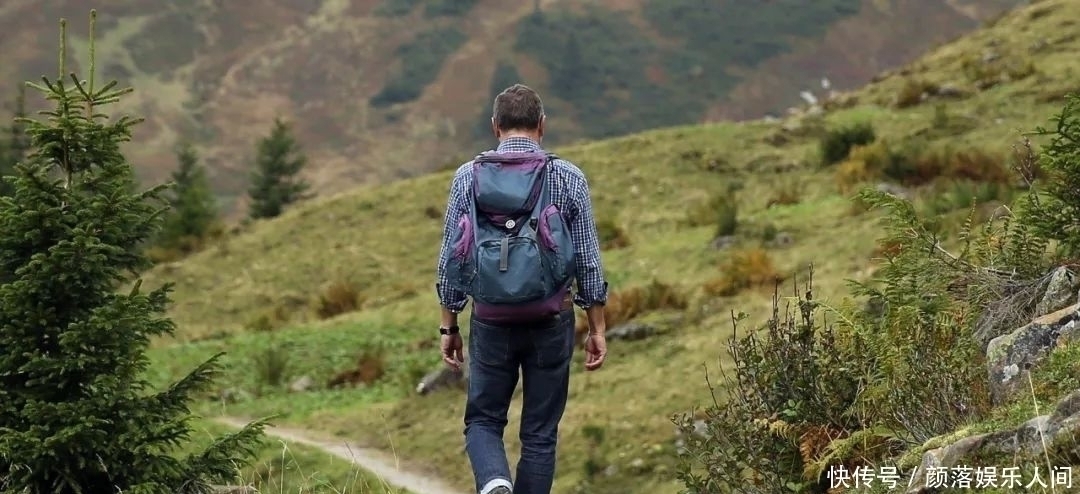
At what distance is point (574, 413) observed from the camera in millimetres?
10781

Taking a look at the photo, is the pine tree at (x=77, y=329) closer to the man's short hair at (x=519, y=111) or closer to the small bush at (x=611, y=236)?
the man's short hair at (x=519, y=111)

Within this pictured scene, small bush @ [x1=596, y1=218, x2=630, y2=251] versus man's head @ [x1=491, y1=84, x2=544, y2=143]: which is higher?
man's head @ [x1=491, y1=84, x2=544, y2=143]

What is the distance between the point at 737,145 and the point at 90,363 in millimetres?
20204

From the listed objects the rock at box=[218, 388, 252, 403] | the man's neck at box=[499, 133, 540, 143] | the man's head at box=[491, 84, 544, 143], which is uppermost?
the man's head at box=[491, 84, 544, 143]

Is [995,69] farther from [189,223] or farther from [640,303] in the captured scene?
[189,223]

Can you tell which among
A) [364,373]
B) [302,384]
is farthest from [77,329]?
[302,384]

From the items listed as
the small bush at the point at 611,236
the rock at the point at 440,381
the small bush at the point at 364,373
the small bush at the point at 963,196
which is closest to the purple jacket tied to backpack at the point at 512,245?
the rock at the point at 440,381

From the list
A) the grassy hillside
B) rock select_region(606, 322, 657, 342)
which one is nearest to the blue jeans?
the grassy hillside

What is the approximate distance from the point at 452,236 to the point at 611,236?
14.6 metres

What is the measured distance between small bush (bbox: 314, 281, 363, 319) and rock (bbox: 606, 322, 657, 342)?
24.5 feet

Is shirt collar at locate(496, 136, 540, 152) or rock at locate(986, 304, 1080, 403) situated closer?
rock at locate(986, 304, 1080, 403)

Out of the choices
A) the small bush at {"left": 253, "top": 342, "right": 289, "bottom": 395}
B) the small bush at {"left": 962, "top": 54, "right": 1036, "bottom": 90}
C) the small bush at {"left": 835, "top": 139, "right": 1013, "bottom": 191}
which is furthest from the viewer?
the small bush at {"left": 962, "top": 54, "right": 1036, "bottom": 90}

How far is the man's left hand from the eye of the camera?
16.8 ft

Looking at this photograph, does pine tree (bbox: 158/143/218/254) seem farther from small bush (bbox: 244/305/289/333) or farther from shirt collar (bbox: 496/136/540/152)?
shirt collar (bbox: 496/136/540/152)
